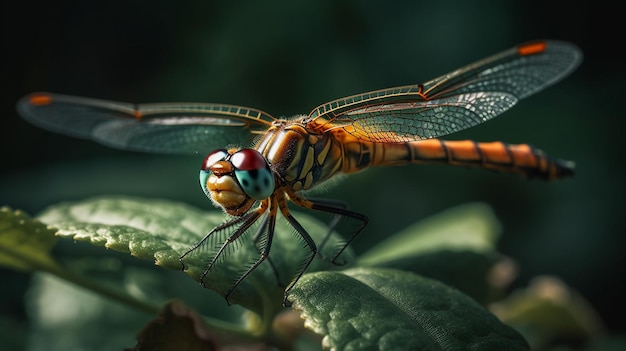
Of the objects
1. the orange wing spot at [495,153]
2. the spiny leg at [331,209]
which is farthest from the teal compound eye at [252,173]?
the orange wing spot at [495,153]

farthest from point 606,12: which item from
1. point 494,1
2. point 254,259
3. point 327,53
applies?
point 254,259

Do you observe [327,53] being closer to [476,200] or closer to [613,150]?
[476,200]

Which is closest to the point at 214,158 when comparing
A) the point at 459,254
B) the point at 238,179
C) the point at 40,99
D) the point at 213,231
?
the point at 238,179

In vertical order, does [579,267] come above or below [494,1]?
below

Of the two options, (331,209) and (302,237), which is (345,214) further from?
(302,237)

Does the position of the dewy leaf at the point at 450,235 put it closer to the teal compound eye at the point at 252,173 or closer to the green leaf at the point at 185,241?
the green leaf at the point at 185,241

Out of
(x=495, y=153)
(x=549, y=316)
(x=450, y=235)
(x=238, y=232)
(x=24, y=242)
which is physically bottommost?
(x=549, y=316)

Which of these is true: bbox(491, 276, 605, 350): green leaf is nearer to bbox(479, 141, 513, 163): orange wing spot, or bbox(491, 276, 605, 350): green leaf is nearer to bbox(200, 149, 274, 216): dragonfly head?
bbox(479, 141, 513, 163): orange wing spot
